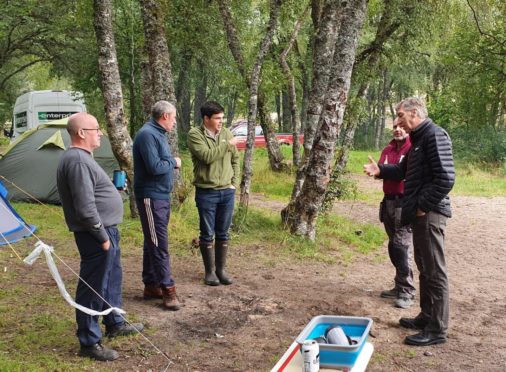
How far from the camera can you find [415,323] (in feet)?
15.6

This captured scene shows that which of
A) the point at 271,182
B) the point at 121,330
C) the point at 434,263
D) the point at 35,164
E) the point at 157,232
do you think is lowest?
the point at 121,330

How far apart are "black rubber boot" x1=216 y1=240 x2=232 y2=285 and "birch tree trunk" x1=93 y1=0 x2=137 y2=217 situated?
2607 millimetres

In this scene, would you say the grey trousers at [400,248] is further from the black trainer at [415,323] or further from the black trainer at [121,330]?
the black trainer at [121,330]

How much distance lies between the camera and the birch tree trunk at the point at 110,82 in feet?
24.2

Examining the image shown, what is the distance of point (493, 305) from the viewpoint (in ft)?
18.0

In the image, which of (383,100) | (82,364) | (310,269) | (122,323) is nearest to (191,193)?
(310,269)

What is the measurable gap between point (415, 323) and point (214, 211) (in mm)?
2145

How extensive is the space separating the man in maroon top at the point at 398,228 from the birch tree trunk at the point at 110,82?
3.80 meters

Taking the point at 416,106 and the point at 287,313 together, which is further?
the point at 287,313

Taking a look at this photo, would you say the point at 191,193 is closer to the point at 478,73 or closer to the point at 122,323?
the point at 122,323

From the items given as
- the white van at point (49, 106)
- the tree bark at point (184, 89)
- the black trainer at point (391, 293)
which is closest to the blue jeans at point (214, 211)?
the black trainer at point (391, 293)

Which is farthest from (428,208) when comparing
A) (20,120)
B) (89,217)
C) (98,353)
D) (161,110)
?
(20,120)

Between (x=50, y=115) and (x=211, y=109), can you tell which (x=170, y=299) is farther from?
(x=50, y=115)

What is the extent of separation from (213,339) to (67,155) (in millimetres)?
1831
